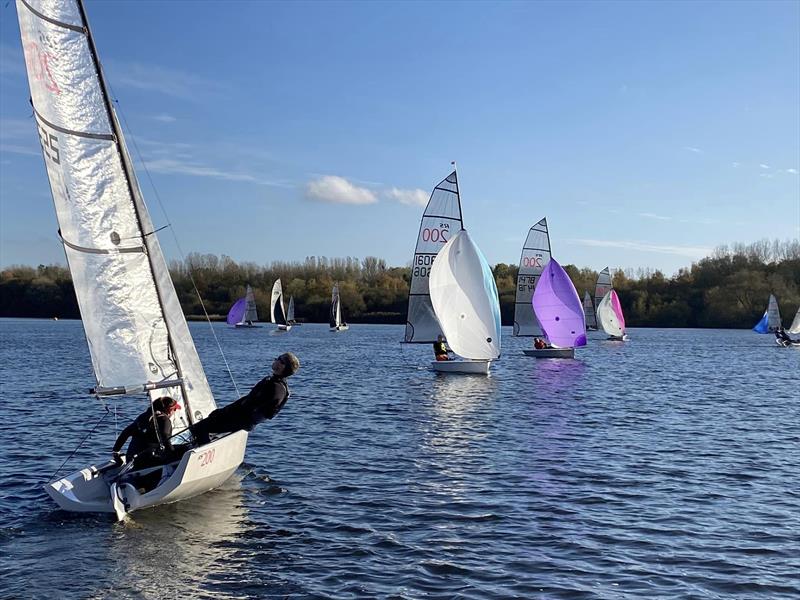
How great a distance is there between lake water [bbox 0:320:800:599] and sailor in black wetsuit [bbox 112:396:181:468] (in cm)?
85

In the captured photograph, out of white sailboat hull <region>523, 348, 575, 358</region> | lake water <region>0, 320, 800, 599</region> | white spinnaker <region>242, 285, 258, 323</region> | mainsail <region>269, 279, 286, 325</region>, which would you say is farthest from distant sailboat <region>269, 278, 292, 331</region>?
lake water <region>0, 320, 800, 599</region>

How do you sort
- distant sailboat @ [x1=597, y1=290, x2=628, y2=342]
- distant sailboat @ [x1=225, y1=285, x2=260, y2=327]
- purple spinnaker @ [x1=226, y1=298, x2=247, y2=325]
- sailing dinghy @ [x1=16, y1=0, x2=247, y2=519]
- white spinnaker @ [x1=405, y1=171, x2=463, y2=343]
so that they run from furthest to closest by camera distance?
purple spinnaker @ [x1=226, y1=298, x2=247, y2=325], distant sailboat @ [x1=225, y1=285, x2=260, y2=327], distant sailboat @ [x1=597, y1=290, x2=628, y2=342], white spinnaker @ [x1=405, y1=171, x2=463, y2=343], sailing dinghy @ [x1=16, y1=0, x2=247, y2=519]

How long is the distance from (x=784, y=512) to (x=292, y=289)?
13079cm

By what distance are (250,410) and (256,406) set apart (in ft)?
0.46

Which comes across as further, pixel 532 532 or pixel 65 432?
pixel 65 432

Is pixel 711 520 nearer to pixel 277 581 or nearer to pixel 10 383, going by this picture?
pixel 277 581

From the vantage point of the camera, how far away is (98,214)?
1191cm

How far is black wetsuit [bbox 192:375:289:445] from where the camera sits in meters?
Answer: 11.3

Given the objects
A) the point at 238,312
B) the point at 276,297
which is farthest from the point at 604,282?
the point at 238,312

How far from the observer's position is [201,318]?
135 metres

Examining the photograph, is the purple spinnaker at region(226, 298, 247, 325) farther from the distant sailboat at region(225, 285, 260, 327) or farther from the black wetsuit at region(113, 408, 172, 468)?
the black wetsuit at region(113, 408, 172, 468)

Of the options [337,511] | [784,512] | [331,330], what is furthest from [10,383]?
[331,330]

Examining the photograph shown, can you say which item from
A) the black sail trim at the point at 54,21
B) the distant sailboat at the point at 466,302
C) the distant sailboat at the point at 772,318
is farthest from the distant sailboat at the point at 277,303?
the black sail trim at the point at 54,21

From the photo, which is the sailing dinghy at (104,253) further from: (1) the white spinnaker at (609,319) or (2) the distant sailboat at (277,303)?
(2) the distant sailboat at (277,303)
